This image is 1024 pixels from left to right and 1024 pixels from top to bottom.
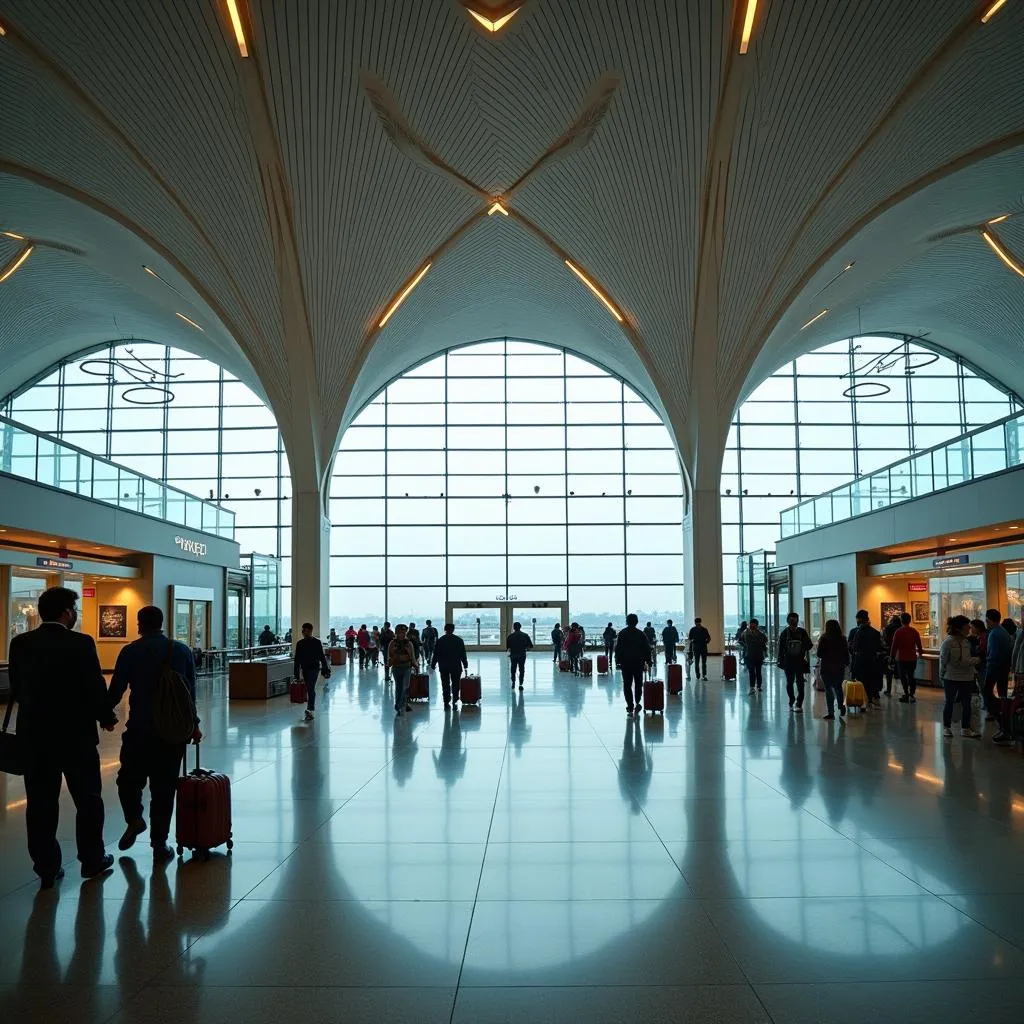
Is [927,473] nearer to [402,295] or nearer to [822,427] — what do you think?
[402,295]

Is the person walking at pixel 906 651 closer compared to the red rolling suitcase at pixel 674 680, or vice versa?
the person walking at pixel 906 651

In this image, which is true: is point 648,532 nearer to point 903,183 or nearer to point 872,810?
point 903,183

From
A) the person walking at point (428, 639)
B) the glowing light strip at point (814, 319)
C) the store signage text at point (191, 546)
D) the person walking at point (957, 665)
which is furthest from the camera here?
the person walking at point (428, 639)

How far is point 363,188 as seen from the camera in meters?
21.5

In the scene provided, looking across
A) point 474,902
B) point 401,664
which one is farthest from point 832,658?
point 474,902

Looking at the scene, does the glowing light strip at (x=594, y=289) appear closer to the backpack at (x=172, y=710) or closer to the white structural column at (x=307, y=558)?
the white structural column at (x=307, y=558)

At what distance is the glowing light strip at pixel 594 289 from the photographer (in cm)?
2614

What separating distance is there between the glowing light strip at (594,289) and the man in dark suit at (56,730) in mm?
21958

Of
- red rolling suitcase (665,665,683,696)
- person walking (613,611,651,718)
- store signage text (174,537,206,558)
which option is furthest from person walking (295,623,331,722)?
store signage text (174,537,206,558)

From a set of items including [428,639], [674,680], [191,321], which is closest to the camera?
[674,680]

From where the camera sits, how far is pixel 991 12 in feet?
50.6

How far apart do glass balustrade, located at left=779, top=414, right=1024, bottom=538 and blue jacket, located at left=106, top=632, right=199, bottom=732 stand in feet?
46.8

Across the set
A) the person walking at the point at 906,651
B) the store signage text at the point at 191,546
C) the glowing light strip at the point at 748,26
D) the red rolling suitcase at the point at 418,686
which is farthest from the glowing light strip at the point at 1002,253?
the red rolling suitcase at the point at 418,686

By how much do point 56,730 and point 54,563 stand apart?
16696mm
